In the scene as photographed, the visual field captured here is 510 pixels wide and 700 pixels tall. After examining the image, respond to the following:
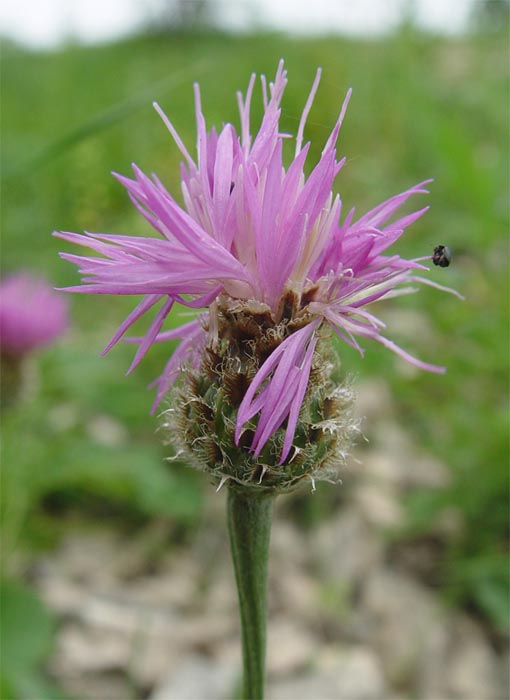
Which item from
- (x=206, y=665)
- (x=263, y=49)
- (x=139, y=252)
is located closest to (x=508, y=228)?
(x=206, y=665)

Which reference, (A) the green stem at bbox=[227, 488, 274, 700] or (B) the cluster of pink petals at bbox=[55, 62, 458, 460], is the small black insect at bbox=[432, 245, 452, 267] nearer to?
(B) the cluster of pink petals at bbox=[55, 62, 458, 460]

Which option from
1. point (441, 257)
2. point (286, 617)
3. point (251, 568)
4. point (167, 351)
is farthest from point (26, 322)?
point (441, 257)

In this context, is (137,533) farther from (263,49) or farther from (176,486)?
(263,49)

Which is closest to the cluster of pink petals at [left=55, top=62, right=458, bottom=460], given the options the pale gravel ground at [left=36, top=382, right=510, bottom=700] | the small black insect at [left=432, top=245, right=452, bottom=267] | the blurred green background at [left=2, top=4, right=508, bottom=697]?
the small black insect at [left=432, top=245, right=452, bottom=267]

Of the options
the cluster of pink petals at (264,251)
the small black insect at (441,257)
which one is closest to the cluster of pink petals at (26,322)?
the cluster of pink petals at (264,251)

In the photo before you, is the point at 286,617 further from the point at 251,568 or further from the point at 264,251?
the point at 264,251

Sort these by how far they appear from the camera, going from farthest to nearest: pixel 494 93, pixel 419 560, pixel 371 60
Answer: pixel 371 60 → pixel 494 93 → pixel 419 560
